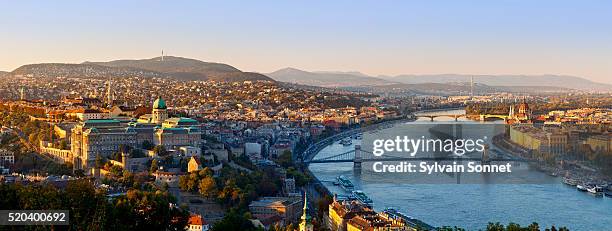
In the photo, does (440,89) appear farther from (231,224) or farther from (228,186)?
(231,224)

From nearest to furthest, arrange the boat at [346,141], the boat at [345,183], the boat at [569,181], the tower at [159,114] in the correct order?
the tower at [159,114], the boat at [345,183], the boat at [569,181], the boat at [346,141]

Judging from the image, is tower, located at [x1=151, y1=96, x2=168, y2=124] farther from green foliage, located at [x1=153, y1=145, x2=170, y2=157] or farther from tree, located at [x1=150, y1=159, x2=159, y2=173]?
tree, located at [x1=150, y1=159, x2=159, y2=173]

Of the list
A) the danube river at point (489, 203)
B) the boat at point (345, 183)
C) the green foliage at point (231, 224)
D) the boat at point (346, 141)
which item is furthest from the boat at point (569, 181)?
the boat at point (346, 141)

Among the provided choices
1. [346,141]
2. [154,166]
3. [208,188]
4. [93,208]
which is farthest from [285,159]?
[93,208]

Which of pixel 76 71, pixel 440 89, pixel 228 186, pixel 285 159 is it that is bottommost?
pixel 440 89

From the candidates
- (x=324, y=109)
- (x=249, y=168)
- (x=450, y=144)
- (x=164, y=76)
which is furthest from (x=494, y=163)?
(x=164, y=76)

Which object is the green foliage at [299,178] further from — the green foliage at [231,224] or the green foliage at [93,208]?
the green foliage at [93,208]

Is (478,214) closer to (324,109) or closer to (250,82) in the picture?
(324,109)
